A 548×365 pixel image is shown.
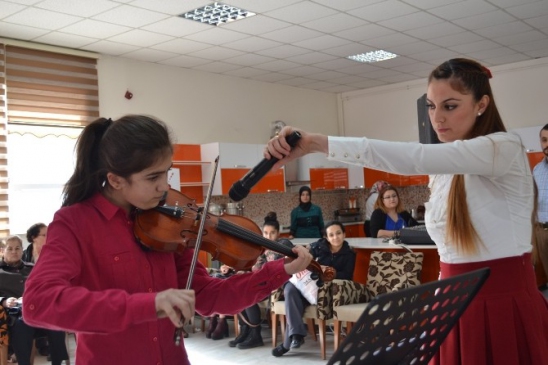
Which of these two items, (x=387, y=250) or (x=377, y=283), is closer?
(x=377, y=283)

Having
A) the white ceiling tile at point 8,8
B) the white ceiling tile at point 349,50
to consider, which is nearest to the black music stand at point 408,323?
the white ceiling tile at point 8,8

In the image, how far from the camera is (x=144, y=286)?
1.42 metres

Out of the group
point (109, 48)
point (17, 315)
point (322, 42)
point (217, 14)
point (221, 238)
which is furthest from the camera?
point (322, 42)

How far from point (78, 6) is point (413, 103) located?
6014mm

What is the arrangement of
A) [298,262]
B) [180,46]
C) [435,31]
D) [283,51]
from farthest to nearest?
[283,51]
[435,31]
[180,46]
[298,262]

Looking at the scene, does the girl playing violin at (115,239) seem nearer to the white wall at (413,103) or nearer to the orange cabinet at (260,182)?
the orange cabinet at (260,182)

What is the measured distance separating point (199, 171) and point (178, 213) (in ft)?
19.9

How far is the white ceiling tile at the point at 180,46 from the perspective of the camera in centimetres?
674

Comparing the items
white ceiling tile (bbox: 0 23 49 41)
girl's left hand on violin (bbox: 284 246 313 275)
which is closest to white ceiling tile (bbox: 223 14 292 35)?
white ceiling tile (bbox: 0 23 49 41)

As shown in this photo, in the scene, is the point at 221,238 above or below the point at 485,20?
below

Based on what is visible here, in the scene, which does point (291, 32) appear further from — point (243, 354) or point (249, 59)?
point (243, 354)

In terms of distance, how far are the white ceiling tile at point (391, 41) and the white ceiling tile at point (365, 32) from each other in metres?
0.15

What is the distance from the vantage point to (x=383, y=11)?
6.17m

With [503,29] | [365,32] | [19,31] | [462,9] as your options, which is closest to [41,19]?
[19,31]
